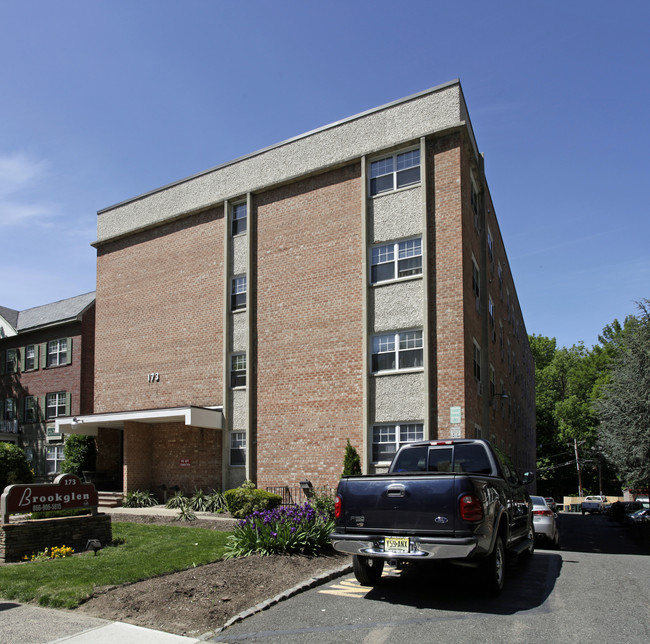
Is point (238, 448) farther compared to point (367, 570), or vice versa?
point (238, 448)

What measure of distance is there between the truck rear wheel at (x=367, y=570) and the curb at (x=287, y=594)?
599 mm

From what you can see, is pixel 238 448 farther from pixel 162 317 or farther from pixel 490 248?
pixel 490 248

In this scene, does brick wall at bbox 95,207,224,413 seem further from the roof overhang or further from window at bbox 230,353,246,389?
the roof overhang

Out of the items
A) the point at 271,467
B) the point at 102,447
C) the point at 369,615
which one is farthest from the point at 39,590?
the point at 102,447

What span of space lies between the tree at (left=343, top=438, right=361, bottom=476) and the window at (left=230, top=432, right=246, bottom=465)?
14.4 feet

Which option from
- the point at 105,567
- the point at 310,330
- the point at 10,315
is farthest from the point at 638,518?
the point at 10,315

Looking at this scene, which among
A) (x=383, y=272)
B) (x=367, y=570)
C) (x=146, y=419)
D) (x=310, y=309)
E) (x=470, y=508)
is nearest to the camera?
(x=470, y=508)

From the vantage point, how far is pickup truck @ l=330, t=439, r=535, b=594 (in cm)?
740

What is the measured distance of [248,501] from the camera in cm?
1697

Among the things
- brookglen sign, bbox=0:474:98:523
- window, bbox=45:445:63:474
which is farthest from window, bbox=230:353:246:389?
window, bbox=45:445:63:474

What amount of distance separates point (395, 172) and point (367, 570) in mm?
13660

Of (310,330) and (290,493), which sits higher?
(310,330)

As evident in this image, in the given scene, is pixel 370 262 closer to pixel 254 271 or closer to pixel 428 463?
pixel 254 271

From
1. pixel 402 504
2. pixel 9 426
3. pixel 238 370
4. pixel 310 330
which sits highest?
→ pixel 310 330
